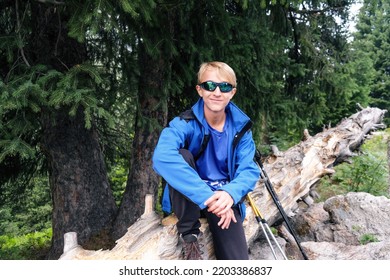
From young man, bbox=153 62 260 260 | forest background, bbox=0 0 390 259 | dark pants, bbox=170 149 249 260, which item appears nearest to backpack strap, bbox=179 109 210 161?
young man, bbox=153 62 260 260

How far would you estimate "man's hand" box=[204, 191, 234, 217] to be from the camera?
8.84 feet

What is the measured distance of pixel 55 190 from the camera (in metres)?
5.40

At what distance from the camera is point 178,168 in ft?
8.98

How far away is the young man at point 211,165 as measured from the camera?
2734mm

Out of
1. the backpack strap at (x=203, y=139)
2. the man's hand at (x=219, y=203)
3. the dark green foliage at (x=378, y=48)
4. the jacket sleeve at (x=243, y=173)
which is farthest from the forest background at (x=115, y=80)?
the dark green foliage at (x=378, y=48)

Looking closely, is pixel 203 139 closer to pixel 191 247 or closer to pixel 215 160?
pixel 215 160

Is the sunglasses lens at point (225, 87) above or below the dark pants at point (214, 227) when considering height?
above

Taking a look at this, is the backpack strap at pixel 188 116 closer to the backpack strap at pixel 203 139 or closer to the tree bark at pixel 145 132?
the backpack strap at pixel 203 139

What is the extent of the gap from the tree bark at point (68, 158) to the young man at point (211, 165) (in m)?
2.55

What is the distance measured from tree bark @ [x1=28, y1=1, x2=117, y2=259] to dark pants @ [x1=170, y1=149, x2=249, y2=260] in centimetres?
270

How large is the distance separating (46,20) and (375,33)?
26038 mm
